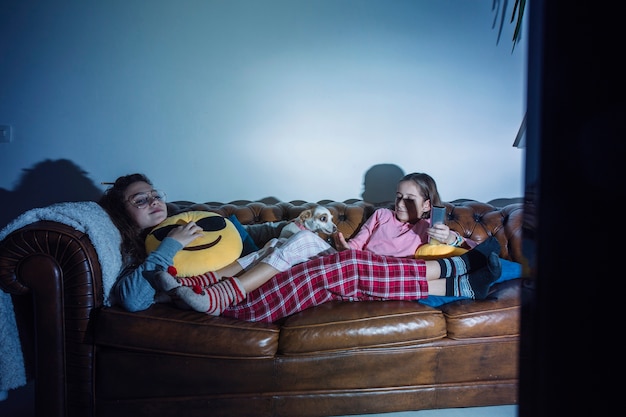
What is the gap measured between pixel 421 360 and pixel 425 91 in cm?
176

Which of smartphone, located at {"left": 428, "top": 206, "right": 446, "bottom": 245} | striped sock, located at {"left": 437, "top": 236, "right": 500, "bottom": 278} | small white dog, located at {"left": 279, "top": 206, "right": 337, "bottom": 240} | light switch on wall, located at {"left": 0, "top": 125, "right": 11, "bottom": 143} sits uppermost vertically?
light switch on wall, located at {"left": 0, "top": 125, "right": 11, "bottom": 143}

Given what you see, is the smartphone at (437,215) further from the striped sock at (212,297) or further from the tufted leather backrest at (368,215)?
the striped sock at (212,297)

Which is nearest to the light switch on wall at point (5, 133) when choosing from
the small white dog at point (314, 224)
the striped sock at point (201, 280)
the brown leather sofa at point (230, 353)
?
the brown leather sofa at point (230, 353)

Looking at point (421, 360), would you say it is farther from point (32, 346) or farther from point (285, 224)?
point (32, 346)

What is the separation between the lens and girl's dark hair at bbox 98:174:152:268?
1.89 metres

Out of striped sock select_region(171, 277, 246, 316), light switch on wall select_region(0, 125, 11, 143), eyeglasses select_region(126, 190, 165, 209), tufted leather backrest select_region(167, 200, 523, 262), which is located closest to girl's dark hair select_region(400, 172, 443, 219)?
tufted leather backrest select_region(167, 200, 523, 262)

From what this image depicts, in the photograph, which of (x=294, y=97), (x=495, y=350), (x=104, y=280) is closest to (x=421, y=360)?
(x=495, y=350)

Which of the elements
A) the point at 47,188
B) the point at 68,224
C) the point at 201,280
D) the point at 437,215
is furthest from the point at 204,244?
the point at 47,188

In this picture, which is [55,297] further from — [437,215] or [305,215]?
[437,215]

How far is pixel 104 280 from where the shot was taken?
5.27 ft

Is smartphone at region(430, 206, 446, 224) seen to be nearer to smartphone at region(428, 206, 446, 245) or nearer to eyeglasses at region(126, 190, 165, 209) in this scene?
smartphone at region(428, 206, 446, 245)

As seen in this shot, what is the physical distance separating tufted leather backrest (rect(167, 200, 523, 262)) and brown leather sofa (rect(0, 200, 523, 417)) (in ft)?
2.27

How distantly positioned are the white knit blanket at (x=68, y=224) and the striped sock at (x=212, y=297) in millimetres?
299

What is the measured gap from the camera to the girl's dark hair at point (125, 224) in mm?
1890
